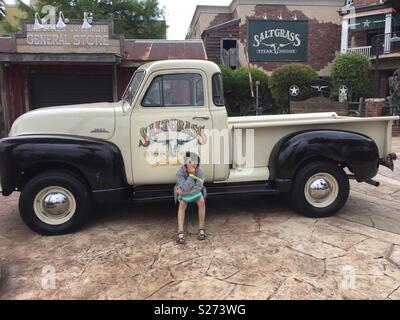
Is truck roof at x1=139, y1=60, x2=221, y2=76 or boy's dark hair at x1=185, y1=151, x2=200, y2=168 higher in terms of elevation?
truck roof at x1=139, y1=60, x2=221, y2=76

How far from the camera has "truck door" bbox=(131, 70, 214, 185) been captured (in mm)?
4879

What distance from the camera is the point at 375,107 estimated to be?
46.4ft

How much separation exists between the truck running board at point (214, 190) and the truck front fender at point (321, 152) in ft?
0.62

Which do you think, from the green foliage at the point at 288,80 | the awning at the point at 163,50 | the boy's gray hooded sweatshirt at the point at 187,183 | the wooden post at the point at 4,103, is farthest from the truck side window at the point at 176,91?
the green foliage at the point at 288,80

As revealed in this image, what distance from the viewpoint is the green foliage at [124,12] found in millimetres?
25391

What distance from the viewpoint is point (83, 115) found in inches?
192

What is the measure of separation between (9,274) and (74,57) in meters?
8.99

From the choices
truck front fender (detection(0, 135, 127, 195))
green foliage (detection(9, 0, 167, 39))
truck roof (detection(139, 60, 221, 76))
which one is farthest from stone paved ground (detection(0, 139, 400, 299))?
green foliage (detection(9, 0, 167, 39))

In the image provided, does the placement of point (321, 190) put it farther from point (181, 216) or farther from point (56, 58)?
point (56, 58)

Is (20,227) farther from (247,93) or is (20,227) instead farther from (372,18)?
(372,18)

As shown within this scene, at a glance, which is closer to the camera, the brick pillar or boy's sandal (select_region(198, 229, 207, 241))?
boy's sandal (select_region(198, 229, 207, 241))

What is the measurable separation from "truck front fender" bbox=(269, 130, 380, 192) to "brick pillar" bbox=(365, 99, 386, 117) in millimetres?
9827

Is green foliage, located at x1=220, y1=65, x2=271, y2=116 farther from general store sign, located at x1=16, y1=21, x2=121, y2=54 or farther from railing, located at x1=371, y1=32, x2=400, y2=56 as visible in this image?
railing, located at x1=371, y1=32, x2=400, y2=56

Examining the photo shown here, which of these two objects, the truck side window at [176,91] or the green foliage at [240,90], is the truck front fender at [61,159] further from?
the green foliage at [240,90]
